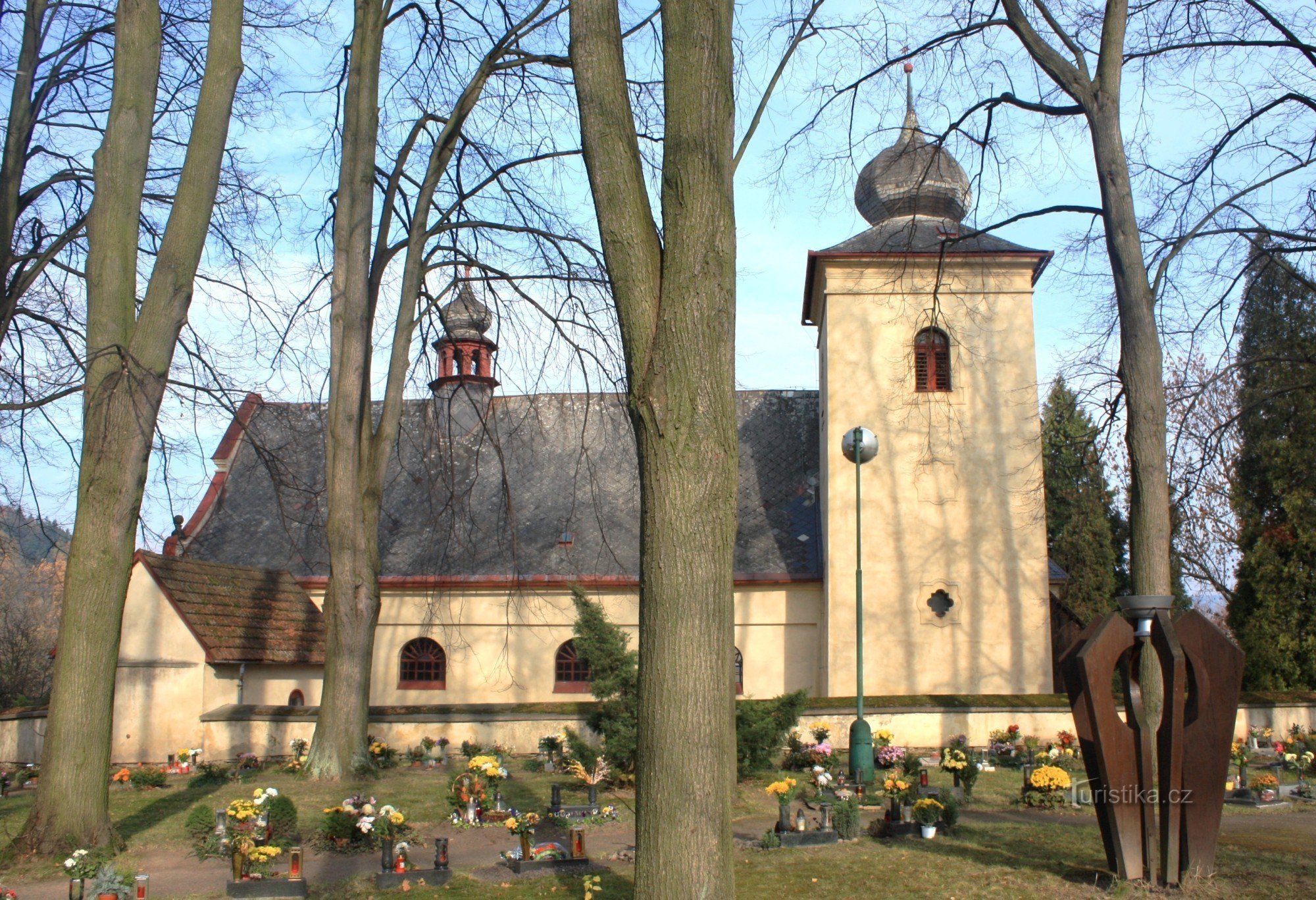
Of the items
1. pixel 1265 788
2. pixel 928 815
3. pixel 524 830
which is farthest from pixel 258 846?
pixel 1265 788

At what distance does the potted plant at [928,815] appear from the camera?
32.4ft

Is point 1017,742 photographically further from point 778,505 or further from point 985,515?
point 778,505

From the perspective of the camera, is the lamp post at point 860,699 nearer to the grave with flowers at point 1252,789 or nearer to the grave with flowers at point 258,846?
the grave with flowers at point 1252,789

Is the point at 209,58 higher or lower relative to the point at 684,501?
higher

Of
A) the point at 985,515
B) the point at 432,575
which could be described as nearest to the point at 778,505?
the point at 985,515

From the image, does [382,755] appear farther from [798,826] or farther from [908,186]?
[908,186]

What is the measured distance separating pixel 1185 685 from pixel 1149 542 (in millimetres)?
1544

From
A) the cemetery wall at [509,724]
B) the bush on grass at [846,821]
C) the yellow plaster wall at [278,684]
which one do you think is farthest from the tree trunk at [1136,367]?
the yellow plaster wall at [278,684]

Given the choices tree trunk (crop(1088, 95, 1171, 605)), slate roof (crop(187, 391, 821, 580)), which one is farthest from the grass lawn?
slate roof (crop(187, 391, 821, 580))

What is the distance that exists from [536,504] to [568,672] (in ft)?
13.7

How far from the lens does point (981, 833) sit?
1003 centimetres

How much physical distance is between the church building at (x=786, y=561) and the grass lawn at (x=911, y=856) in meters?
A: 6.04

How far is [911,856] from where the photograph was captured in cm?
892

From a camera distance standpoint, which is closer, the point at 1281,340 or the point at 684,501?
the point at 684,501
